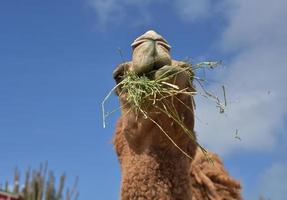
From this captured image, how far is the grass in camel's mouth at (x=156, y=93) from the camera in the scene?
4.58 meters

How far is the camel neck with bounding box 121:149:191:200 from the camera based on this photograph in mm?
4754

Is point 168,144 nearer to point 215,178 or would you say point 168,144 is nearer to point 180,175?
point 180,175

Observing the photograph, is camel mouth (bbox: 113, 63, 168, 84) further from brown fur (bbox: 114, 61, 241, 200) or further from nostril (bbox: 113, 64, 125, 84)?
brown fur (bbox: 114, 61, 241, 200)

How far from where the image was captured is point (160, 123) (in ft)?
15.8

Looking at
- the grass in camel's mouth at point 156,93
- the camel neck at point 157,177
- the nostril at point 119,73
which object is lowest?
the camel neck at point 157,177

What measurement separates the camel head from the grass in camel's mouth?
11 mm

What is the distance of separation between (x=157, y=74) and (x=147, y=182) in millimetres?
872

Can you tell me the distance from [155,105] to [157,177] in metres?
0.57

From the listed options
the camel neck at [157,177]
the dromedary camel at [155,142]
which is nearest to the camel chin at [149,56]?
the dromedary camel at [155,142]

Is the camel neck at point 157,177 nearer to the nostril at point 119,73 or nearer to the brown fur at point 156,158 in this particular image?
the brown fur at point 156,158

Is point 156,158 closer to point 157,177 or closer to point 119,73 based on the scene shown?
point 157,177

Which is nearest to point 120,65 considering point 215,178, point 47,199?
point 215,178

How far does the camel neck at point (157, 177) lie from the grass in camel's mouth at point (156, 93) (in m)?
0.17

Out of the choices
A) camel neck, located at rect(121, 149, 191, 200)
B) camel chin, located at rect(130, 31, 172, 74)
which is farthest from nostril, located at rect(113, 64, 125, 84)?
camel neck, located at rect(121, 149, 191, 200)
